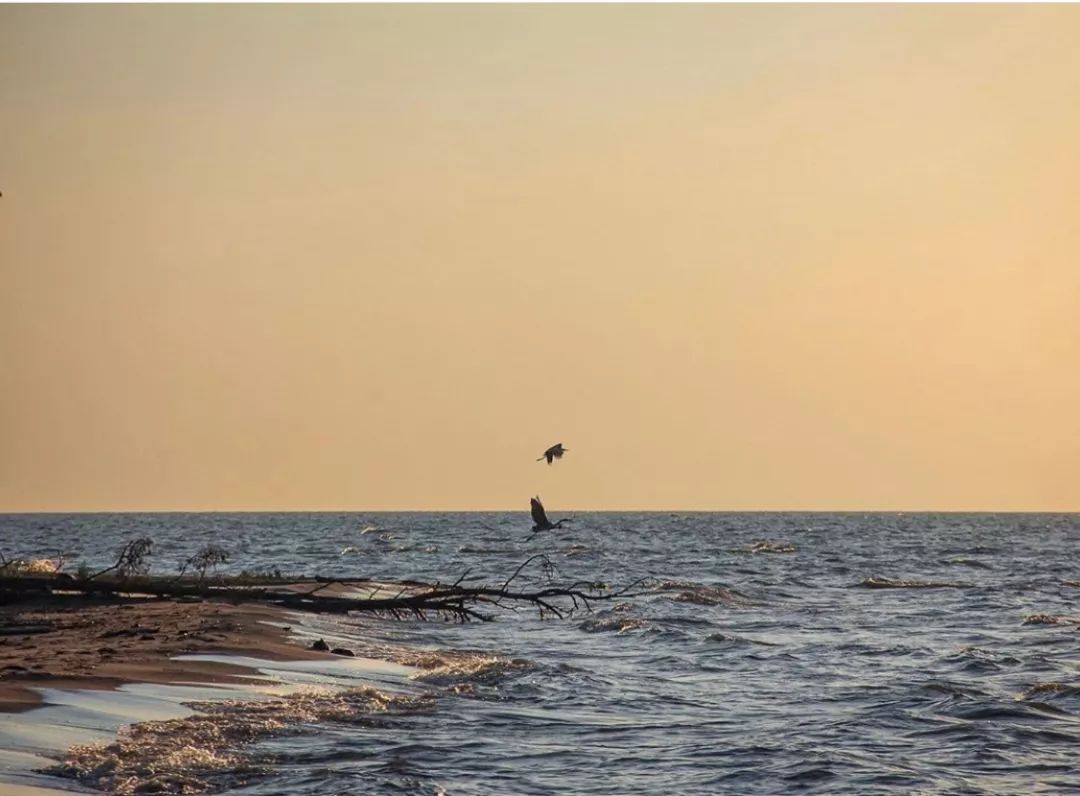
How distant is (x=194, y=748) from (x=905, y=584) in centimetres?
4084

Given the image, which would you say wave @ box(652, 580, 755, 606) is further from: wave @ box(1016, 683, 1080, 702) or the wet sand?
wave @ box(1016, 683, 1080, 702)

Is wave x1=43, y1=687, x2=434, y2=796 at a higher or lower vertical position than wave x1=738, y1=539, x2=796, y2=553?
lower

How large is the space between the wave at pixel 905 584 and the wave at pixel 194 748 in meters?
Result: 35.2

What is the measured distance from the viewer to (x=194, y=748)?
13844mm

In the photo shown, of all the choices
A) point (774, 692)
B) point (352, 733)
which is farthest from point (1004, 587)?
point (352, 733)

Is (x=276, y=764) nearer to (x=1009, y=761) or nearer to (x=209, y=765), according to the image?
(x=209, y=765)

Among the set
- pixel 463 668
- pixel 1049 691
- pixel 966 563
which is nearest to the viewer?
pixel 1049 691

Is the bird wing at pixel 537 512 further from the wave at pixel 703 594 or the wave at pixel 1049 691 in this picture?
the wave at pixel 1049 691

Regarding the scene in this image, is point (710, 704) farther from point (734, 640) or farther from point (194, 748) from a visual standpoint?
point (734, 640)

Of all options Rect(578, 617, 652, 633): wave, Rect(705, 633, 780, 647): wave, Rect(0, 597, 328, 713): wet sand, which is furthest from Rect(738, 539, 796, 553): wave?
Rect(0, 597, 328, 713): wet sand


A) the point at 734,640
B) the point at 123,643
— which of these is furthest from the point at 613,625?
the point at 123,643

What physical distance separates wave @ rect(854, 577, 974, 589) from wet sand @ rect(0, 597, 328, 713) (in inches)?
1093

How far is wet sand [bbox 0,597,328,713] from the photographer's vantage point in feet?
53.8

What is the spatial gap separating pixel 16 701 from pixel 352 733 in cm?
349
